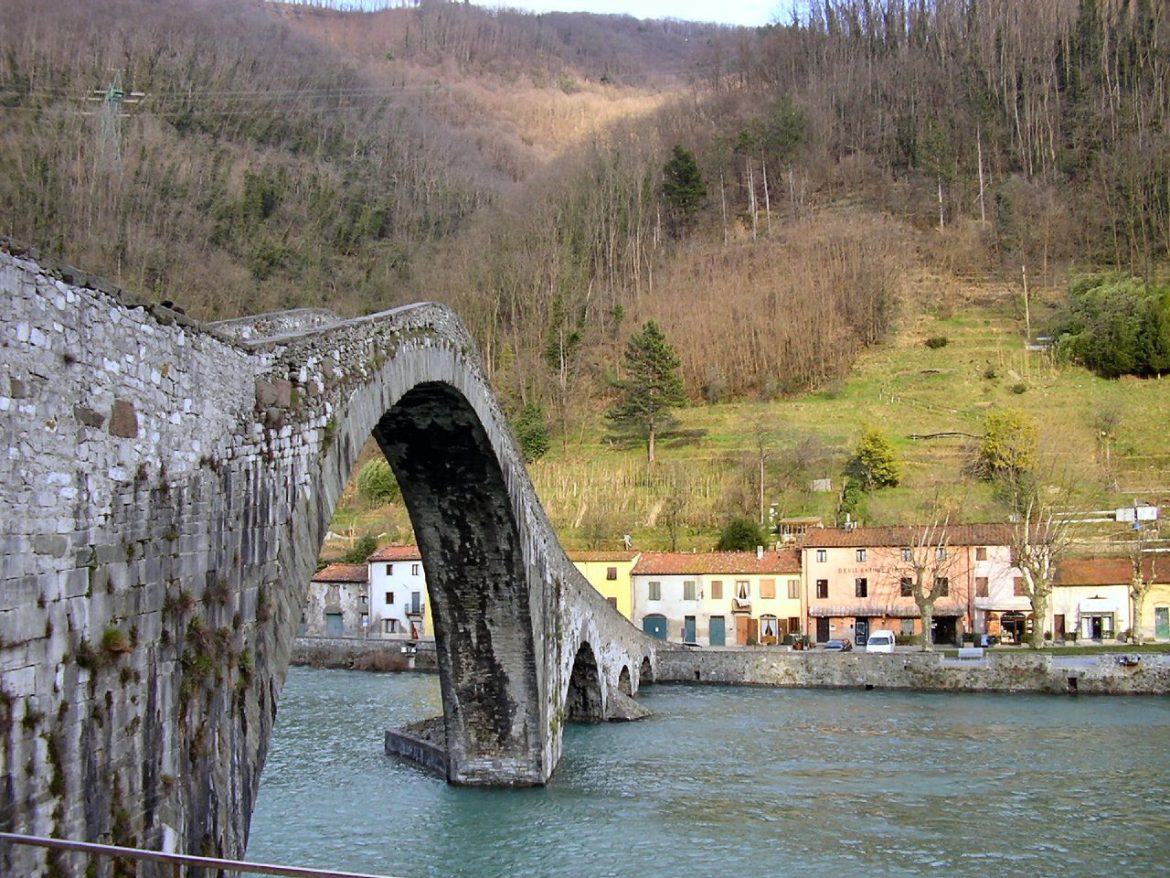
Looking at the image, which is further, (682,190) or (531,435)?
(682,190)

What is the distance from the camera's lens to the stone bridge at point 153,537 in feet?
23.4

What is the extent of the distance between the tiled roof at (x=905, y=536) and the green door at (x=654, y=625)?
5811mm

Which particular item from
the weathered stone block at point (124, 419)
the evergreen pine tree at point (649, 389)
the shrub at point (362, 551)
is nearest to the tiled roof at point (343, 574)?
the shrub at point (362, 551)

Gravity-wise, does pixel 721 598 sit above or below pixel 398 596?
below

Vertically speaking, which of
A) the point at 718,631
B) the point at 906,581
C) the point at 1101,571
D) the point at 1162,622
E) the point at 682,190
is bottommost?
the point at 718,631

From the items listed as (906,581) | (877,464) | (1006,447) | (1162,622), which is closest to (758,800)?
(906,581)

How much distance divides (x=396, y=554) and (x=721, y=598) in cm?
1230

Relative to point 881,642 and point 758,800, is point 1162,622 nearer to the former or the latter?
point 881,642

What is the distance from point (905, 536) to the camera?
41469 millimetres

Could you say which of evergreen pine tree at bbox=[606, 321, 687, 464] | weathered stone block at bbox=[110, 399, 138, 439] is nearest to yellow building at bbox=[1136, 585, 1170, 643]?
evergreen pine tree at bbox=[606, 321, 687, 464]

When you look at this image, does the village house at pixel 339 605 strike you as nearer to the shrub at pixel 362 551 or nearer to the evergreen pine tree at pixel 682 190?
the shrub at pixel 362 551

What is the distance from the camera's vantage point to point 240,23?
118 m

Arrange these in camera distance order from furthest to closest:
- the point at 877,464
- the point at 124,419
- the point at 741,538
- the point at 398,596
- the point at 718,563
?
the point at 877,464 < the point at 741,538 < the point at 398,596 < the point at 718,563 < the point at 124,419

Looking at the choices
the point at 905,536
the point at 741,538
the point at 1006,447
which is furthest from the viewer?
the point at 1006,447
